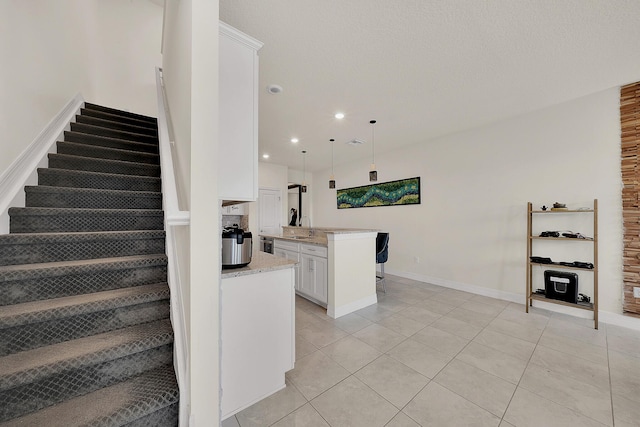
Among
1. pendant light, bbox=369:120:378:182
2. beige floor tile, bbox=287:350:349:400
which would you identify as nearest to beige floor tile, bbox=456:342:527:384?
beige floor tile, bbox=287:350:349:400

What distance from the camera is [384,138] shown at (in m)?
4.39

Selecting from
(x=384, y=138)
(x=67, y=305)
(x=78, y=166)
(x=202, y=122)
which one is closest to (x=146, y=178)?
(x=78, y=166)

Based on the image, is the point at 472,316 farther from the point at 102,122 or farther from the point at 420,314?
the point at 102,122

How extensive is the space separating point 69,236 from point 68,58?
2.68m

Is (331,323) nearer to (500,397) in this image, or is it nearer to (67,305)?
(500,397)

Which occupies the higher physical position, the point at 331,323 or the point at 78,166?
the point at 78,166

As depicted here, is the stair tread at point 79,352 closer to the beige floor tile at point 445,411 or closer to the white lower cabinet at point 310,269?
the beige floor tile at point 445,411

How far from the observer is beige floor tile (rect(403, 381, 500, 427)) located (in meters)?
1.44

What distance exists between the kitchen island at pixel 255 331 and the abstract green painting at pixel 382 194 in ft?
12.3

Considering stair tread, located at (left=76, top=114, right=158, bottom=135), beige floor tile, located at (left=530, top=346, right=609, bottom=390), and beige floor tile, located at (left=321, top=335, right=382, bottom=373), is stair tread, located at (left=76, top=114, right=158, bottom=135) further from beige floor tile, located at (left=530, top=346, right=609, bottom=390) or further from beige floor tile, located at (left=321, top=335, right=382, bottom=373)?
beige floor tile, located at (left=530, top=346, right=609, bottom=390)

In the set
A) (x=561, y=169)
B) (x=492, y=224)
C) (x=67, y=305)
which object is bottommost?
(x=67, y=305)

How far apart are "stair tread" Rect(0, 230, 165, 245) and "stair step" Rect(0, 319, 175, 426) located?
0.69 metres

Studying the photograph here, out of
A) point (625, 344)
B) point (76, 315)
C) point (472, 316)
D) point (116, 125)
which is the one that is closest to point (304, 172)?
point (116, 125)

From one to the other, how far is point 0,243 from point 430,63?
353cm
